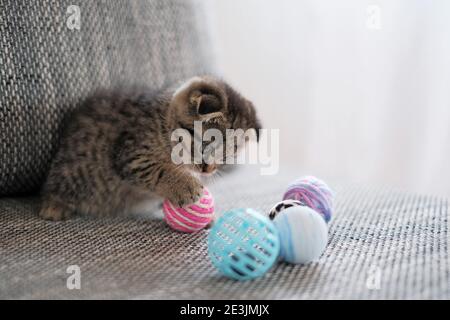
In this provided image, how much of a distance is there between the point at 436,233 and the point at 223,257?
54cm

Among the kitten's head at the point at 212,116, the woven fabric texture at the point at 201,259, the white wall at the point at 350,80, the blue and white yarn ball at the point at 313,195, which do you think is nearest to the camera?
the woven fabric texture at the point at 201,259

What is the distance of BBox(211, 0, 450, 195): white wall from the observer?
2055 mm

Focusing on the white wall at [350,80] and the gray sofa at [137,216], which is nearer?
the gray sofa at [137,216]

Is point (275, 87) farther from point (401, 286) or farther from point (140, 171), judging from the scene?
point (401, 286)

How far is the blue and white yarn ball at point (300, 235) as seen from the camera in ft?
3.22

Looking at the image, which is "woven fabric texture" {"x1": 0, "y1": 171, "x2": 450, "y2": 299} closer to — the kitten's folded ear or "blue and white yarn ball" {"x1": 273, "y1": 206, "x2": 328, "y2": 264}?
"blue and white yarn ball" {"x1": 273, "y1": 206, "x2": 328, "y2": 264}

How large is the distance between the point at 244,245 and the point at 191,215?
12.6 inches

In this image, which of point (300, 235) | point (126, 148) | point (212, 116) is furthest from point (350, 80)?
point (300, 235)

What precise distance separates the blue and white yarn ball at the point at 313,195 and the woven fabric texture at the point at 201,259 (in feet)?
0.20

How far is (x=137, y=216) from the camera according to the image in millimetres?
1392

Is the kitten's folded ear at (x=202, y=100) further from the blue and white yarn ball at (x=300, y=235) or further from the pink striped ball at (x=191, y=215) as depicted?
the blue and white yarn ball at (x=300, y=235)

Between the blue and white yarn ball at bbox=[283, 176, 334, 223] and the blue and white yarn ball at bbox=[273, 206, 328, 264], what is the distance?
184 mm

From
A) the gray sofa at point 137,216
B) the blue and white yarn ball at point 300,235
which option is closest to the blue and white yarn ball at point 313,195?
the gray sofa at point 137,216

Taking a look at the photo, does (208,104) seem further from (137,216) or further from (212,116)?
(137,216)
